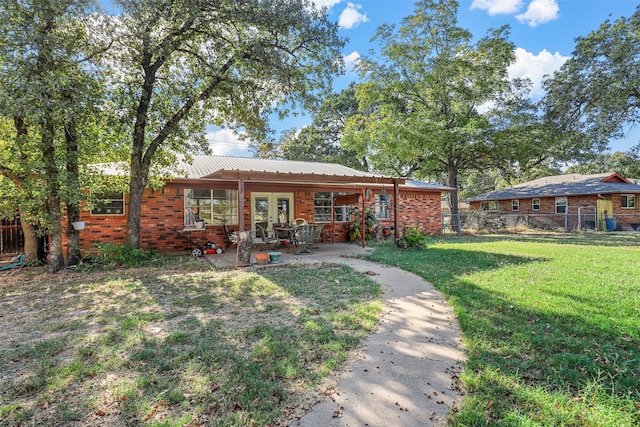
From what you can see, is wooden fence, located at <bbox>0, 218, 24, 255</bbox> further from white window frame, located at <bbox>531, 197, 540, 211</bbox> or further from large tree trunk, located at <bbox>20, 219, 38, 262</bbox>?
white window frame, located at <bbox>531, 197, 540, 211</bbox>

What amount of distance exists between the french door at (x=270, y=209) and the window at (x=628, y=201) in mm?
21761

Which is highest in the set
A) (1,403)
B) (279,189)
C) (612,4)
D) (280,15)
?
(612,4)

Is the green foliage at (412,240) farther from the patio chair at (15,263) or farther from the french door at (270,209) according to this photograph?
the patio chair at (15,263)

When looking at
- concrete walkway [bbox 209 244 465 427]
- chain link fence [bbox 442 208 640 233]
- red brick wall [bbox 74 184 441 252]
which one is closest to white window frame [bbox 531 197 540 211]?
chain link fence [bbox 442 208 640 233]

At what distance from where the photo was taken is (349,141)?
20.4 m

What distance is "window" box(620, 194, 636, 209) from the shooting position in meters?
19.1

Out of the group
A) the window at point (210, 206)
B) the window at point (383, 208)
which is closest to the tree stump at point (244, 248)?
the window at point (210, 206)

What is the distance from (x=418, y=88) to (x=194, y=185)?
14.3 metres

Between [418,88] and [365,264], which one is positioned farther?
[418,88]

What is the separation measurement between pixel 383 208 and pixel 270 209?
5.70m

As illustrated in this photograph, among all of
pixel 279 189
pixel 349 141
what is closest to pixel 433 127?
pixel 349 141

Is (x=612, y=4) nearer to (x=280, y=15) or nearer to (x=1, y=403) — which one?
Result: (x=280, y=15)

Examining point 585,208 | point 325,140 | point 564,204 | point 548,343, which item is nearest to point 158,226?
point 548,343

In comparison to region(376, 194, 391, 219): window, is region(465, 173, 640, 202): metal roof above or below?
above
